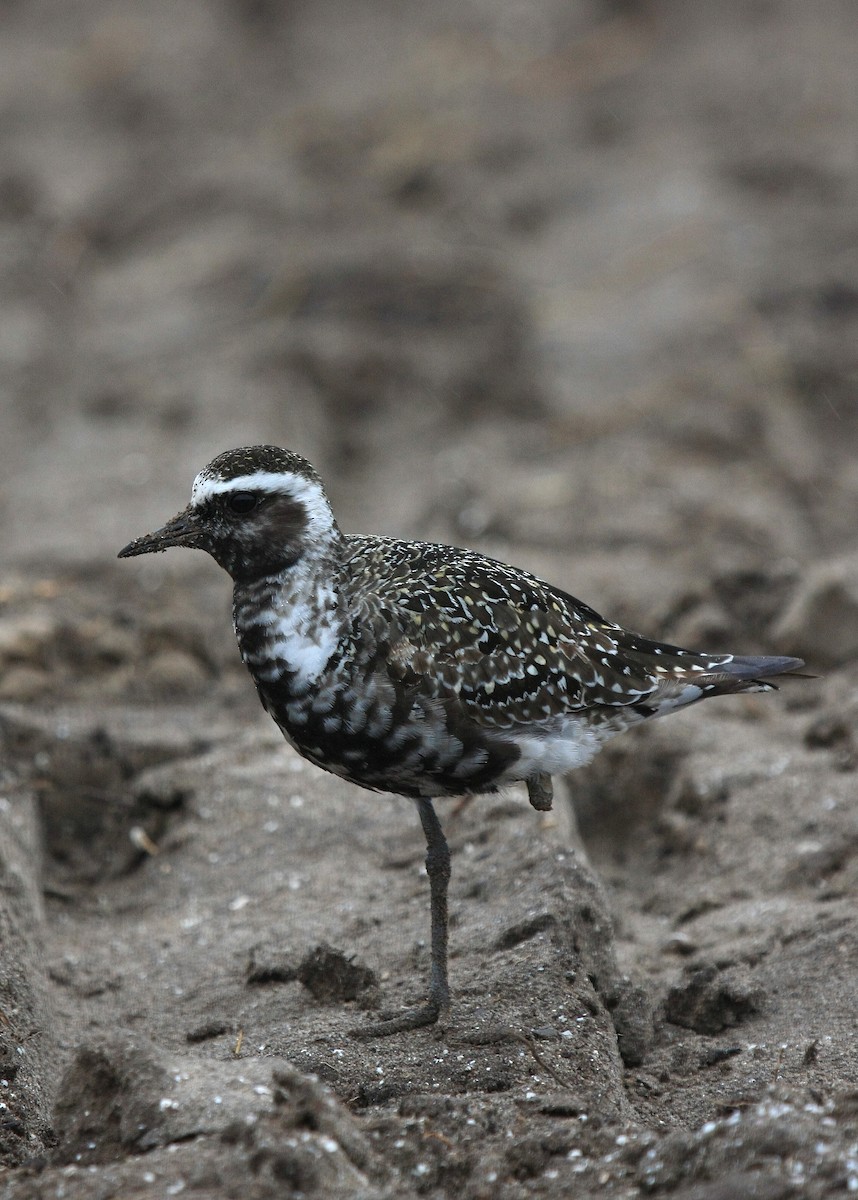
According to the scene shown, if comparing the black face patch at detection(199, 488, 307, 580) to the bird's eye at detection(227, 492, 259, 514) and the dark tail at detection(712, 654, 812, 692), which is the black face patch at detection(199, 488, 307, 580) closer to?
the bird's eye at detection(227, 492, 259, 514)

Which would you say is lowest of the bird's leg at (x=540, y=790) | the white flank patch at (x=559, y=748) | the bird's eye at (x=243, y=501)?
the bird's leg at (x=540, y=790)

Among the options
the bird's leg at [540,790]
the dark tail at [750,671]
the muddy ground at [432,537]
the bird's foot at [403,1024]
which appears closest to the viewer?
the muddy ground at [432,537]

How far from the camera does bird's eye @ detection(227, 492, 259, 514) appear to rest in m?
4.63

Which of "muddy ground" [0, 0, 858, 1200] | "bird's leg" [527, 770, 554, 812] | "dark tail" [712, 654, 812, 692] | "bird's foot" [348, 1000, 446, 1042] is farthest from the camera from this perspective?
"dark tail" [712, 654, 812, 692]

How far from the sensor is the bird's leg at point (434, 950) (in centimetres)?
459

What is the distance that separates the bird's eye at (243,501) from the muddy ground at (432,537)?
1.53 metres

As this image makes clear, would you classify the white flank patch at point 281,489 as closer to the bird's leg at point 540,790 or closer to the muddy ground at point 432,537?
the bird's leg at point 540,790

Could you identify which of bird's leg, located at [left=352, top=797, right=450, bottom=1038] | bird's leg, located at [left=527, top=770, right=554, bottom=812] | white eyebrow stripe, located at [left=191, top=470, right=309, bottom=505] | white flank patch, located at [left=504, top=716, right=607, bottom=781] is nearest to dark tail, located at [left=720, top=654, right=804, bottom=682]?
white flank patch, located at [left=504, top=716, right=607, bottom=781]

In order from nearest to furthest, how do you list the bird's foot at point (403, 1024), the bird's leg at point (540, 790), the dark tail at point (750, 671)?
the bird's foot at point (403, 1024), the bird's leg at point (540, 790), the dark tail at point (750, 671)

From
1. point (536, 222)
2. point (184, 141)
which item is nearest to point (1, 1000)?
point (536, 222)

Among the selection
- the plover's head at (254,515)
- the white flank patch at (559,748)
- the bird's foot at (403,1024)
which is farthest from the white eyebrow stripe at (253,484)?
the bird's foot at (403,1024)

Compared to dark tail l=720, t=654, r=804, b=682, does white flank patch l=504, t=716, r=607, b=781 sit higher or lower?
lower

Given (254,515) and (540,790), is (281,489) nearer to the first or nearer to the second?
(254,515)

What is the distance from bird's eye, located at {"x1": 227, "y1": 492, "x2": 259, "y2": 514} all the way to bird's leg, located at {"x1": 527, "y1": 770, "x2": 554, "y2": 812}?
4.10 feet
